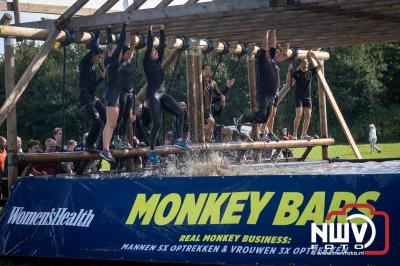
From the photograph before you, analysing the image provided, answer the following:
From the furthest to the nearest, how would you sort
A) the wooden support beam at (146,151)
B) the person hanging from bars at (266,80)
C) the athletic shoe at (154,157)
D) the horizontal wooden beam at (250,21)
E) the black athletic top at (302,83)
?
the black athletic top at (302,83) → the person hanging from bars at (266,80) → the athletic shoe at (154,157) → the horizontal wooden beam at (250,21) → the wooden support beam at (146,151)

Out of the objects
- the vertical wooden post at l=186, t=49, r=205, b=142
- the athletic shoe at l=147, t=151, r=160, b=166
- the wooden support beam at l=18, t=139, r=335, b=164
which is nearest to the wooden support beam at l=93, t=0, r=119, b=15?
the wooden support beam at l=18, t=139, r=335, b=164

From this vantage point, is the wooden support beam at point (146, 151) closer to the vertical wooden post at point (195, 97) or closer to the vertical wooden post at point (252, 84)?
the vertical wooden post at point (195, 97)

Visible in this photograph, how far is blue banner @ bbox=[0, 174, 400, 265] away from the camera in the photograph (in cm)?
723

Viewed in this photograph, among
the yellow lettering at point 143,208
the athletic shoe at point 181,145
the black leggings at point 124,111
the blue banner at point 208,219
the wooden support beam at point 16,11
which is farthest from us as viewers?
the athletic shoe at point 181,145

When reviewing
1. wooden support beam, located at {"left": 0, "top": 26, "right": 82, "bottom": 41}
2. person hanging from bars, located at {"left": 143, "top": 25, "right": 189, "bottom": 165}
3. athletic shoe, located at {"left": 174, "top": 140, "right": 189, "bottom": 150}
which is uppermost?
wooden support beam, located at {"left": 0, "top": 26, "right": 82, "bottom": 41}

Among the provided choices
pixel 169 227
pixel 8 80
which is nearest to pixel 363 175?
pixel 169 227

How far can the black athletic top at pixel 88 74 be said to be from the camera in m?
11.1

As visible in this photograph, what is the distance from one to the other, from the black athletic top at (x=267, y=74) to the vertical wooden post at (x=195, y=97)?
1157 mm

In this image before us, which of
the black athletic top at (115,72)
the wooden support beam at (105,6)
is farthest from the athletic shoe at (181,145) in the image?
the wooden support beam at (105,6)

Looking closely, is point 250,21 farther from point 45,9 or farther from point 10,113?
point 10,113

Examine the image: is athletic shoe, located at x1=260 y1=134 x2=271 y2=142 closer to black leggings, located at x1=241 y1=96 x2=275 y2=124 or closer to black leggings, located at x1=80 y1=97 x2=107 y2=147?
black leggings, located at x1=241 y1=96 x2=275 y2=124

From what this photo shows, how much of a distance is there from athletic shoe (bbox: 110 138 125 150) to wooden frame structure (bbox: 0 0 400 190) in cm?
26

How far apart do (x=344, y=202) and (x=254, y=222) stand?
1066 millimetres

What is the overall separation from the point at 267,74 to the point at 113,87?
3324 millimetres
